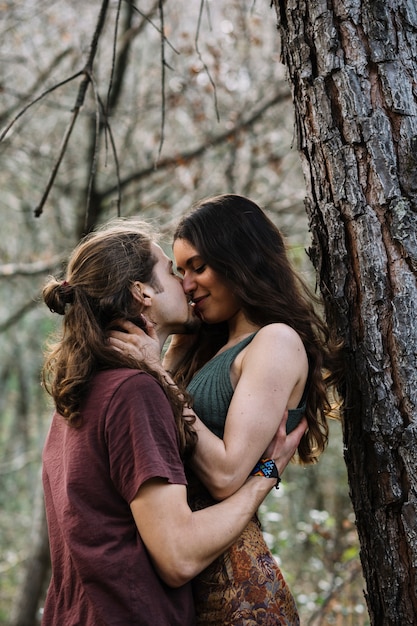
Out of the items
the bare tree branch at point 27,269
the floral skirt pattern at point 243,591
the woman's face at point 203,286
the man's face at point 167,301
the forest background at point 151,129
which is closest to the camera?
the floral skirt pattern at point 243,591

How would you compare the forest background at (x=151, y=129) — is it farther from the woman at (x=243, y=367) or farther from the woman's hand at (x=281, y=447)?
the woman's hand at (x=281, y=447)

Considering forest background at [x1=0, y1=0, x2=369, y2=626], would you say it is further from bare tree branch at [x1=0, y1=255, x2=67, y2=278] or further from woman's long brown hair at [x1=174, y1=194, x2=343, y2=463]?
woman's long brown hair at [x1=174, y1=194, x2=343, y2=463]

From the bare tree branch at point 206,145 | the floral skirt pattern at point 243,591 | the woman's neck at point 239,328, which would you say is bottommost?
the floral skirt pattern at point 243,591

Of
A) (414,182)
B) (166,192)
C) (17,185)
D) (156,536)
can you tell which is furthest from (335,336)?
(17,185)

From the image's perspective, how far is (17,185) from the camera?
8.99m

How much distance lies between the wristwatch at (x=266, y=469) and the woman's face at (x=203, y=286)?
0.65 m

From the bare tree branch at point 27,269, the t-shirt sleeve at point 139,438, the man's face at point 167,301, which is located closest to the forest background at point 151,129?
the bare tree branch at point 27,269

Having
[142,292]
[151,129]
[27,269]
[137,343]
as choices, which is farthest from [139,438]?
[151,129]

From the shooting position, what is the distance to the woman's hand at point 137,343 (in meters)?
2.39

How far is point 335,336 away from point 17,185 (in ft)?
23.3

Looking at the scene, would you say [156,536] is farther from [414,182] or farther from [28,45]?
[28,45]

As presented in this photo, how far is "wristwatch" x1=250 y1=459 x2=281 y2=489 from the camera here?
2428 millimetres

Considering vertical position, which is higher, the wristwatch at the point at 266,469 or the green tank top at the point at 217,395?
the green tank top at the point at 217,395

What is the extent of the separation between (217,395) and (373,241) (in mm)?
721
